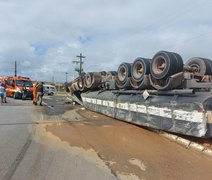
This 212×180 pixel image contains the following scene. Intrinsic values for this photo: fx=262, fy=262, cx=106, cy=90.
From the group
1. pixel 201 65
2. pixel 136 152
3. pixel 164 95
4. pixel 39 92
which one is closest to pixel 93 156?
pixel 136 152

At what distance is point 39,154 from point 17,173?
1194 mm

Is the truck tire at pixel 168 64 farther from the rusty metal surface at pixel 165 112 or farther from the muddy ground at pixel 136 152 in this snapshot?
the muddy ground at pixel 136 152

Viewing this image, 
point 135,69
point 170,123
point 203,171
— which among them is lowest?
point 203,171

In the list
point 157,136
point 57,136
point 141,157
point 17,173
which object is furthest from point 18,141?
point 157,136

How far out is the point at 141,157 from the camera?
5.73 m

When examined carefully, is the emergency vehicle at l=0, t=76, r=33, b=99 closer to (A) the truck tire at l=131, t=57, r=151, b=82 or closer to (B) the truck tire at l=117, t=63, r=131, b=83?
(B) the truck tire at l=117, t=63, r=131, b=83

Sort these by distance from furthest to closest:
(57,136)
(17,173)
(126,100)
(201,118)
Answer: (126,100)
(57,136)
(201,118)
(17,173)

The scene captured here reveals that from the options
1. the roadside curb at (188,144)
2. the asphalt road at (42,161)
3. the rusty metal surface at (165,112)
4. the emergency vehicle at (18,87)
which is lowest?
the asphalt road at (42,161)

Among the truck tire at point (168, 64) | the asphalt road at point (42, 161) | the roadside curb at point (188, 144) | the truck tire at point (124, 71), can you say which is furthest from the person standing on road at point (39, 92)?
the roadside curb at point (188, 144)

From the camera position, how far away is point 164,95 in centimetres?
773

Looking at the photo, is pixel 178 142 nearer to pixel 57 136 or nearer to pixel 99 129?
pixel 99 129

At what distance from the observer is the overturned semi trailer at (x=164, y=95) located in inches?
251


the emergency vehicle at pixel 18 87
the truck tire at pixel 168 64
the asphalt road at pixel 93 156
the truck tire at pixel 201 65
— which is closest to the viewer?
the asphalt road at pixel 93 156

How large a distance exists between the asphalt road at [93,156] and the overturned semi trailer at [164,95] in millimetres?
584
